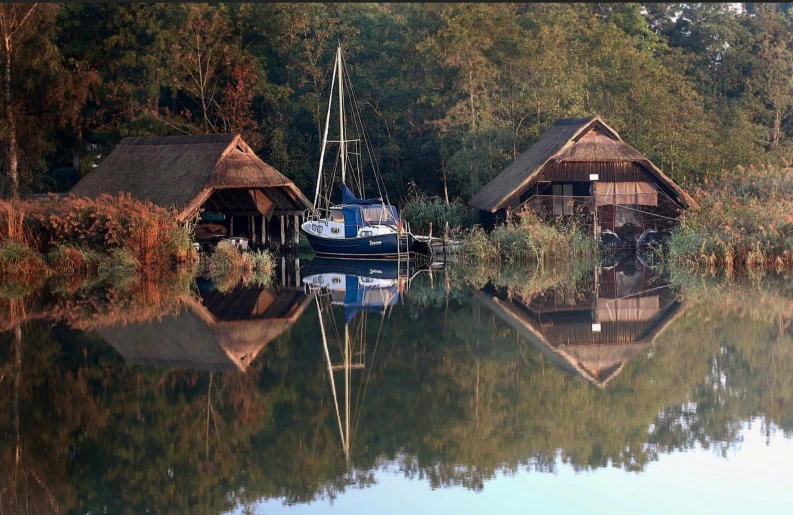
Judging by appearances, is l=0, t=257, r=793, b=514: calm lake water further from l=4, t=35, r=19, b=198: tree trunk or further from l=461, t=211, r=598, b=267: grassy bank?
l=4, t=35, r=19, b=198: tree trunk

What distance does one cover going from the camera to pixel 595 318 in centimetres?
1692

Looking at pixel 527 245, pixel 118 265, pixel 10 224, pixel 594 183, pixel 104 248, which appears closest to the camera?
pixel 10 224

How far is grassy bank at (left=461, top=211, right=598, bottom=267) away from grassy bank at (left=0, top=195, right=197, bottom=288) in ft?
24.9

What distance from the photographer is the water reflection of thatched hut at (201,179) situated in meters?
30.6

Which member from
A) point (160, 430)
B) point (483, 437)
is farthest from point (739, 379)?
point (160, 430)

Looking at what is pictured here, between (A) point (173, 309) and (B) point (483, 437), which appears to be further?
(A) point (173, 309)

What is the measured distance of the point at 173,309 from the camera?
18281mm

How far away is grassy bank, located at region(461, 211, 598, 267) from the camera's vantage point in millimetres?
27562

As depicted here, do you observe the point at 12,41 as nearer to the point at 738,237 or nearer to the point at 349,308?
the point at 349,308

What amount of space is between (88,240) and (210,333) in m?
11.3

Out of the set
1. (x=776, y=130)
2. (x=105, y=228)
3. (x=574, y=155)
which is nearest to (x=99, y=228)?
(x=105, y=228)

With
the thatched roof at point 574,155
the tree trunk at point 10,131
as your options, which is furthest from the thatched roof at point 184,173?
the thatched roof at point 574,155

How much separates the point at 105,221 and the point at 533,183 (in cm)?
1215

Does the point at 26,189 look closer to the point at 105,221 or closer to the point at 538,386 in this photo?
the point at 105,221
